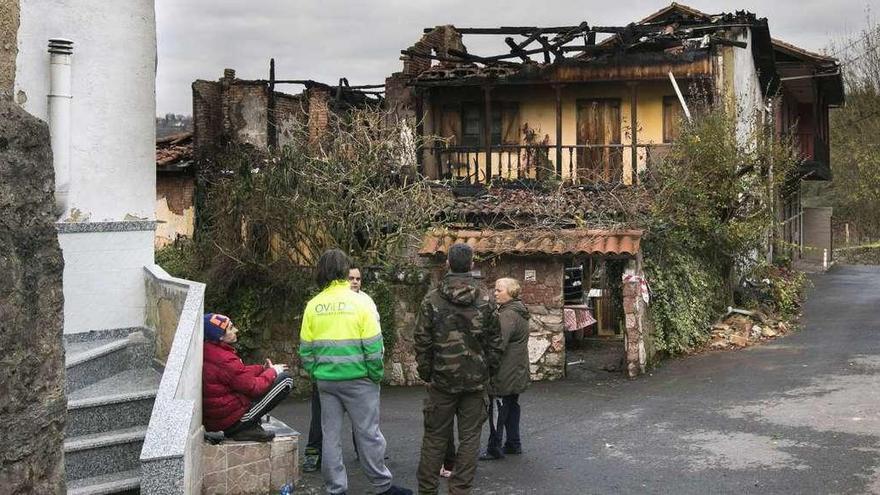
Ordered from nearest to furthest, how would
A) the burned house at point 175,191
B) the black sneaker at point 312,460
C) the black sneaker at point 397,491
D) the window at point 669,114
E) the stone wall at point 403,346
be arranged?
the black sneaker at point 397,491 < the black sneaker at point 312,460 < the stone wall at point 403,346 < the window at point 669,114 < the burned house at point 175,191

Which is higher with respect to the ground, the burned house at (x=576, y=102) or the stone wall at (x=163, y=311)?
the burned house at (x=576, y=102)

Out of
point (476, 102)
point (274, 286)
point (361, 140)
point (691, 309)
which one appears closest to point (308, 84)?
point (476, 102)

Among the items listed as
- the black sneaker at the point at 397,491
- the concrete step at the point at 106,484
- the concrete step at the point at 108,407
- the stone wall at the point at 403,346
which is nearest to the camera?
the concrete step at the point at 106,484

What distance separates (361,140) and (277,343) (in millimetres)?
3845

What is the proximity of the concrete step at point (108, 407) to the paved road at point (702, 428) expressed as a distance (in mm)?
1573

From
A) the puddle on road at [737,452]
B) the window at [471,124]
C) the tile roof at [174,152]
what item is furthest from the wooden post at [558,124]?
the puddle on road at [737,452]

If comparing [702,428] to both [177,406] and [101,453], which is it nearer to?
[177,406]

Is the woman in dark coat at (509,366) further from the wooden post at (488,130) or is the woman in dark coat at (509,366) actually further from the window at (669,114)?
the window at (669,114)

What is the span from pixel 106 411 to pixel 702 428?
595 centimetres

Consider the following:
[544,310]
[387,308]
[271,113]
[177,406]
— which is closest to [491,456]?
[177,406]

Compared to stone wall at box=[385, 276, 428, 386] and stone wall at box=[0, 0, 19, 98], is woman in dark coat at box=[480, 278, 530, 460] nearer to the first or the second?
stone wall at box=[0, 0, 19, 98]

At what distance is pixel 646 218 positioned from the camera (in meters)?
15.5

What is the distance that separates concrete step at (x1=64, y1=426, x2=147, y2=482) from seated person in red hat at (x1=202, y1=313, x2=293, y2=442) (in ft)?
1.93

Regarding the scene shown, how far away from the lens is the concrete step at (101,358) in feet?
26.8
